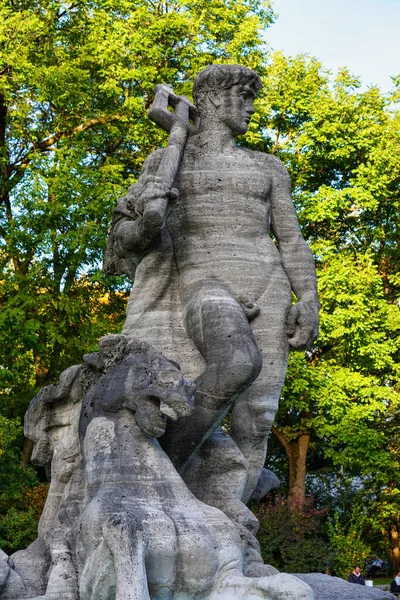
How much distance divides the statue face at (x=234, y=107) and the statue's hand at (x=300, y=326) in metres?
1.42

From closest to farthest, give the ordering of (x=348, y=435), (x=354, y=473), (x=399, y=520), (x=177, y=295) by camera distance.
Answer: (x=177, y=295) → (x=348, y=435) → (x=354, y=473) → (x=399, y=520)

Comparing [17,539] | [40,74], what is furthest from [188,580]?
[40,74]

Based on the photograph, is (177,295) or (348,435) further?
(348,435)

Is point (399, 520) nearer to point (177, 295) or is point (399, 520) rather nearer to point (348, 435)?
point (348, 435)

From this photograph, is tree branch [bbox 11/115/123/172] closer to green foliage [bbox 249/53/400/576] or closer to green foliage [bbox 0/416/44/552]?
green foliage [bbox 249/53/400/576]

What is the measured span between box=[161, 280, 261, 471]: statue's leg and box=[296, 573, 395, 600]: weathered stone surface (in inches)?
44.7

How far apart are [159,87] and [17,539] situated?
11702 mm

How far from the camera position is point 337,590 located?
655 centimetres

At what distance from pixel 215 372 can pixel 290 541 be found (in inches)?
464

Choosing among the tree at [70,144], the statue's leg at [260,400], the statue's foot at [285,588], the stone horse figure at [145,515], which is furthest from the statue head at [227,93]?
the tree at [70,144]

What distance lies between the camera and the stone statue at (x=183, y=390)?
5.36 meters

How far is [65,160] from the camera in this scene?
21016 millimetres

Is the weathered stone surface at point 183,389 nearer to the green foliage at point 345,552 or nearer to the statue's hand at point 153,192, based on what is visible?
the statue's hand at point 153,192

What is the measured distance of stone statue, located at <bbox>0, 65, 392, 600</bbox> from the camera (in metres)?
5.36
